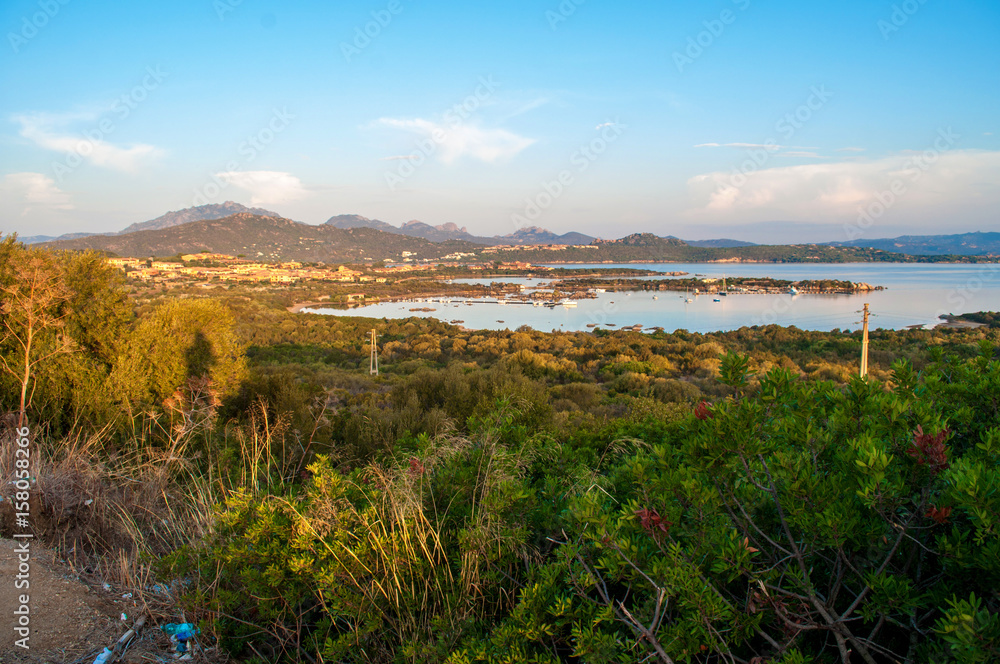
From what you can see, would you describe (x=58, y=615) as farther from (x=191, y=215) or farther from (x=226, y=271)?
(x=191, y=215)

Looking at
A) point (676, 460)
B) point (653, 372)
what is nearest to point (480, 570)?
point (676, 460)

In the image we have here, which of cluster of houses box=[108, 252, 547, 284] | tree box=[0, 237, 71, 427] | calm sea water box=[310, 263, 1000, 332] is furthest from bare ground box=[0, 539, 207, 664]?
cluster of houses box=[108, 252, 547, 284]

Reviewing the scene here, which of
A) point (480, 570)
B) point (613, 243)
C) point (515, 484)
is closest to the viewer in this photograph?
point (480, 570)

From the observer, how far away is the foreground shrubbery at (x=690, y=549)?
1.45m

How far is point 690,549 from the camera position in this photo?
1648 millimetres

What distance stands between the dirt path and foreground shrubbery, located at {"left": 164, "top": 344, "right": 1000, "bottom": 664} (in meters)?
0.40

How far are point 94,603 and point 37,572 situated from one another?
0.53 meters

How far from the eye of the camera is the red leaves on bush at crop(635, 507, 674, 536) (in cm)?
160

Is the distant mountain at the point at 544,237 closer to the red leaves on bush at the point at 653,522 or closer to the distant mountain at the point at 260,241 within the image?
the distant mountain at the point at 260,241

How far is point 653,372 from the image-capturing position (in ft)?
60.3

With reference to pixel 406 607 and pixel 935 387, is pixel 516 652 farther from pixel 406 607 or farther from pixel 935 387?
pixel 935 387

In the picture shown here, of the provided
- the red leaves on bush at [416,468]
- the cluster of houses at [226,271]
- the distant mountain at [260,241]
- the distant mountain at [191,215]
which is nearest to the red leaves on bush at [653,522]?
the red leaves on bush at [416,468]

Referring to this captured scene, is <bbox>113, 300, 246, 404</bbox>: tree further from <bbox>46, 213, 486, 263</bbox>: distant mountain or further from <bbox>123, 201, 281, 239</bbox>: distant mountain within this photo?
<bbox>123, 201, 281, 239</bbox>: distant mountain

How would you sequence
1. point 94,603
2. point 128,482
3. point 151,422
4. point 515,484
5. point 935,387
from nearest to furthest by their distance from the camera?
point 935,387
point 515,484
point 94,603
point 128,482
point 151,422
